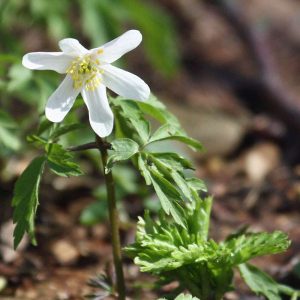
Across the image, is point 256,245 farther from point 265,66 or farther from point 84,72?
point 265,66

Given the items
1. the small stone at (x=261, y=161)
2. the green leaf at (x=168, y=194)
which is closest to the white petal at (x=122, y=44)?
the green leaf at (x=168, y=194)

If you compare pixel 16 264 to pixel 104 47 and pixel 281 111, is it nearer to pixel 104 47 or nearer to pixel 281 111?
pixel 104 47

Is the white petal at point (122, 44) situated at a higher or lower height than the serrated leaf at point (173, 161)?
higher

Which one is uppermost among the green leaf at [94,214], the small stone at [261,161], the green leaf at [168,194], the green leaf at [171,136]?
the green leaf at [171,136]

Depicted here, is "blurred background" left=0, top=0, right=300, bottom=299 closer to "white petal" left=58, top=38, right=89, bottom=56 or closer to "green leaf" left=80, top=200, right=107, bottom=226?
"green leaf" left=80, top=200, right=107, bottom=226

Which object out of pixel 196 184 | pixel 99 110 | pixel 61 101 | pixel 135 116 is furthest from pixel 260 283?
pixel 61 101

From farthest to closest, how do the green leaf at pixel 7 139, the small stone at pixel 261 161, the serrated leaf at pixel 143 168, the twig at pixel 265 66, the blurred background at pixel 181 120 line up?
the twig at pixel 265 66 < the small stone at pixel 261 161 < the blurred background at pixel 181 120 < the green leaf at pixel 7 139 < the serrated leaf at pixel 143 168

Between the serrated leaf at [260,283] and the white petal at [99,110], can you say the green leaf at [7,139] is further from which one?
the serrated leaf at [260,283]
